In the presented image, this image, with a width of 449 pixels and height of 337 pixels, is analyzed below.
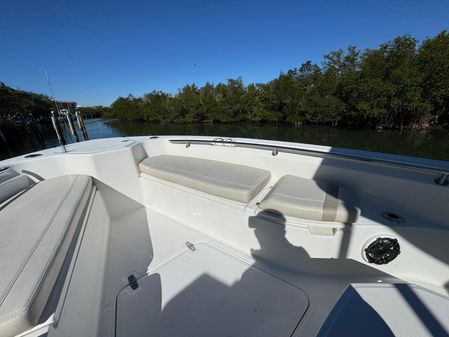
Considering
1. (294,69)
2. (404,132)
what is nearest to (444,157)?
(404,132)

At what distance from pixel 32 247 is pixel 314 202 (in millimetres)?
1362

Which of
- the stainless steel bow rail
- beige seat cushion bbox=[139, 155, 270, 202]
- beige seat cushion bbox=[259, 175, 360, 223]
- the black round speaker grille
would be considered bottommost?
the black round speaker grille

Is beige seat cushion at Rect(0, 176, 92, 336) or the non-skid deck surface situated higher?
beige seat cushion at Rect(0, 176, 92, 336)

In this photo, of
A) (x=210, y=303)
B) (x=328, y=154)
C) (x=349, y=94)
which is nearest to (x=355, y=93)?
(x=349, y=94)

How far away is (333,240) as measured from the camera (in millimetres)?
1104

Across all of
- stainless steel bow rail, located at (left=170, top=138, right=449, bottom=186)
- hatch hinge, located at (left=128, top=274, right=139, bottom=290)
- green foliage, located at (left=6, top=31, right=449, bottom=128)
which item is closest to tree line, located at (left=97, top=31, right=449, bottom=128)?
green foliage, located at (left=6, top=31, right=449, bottom=128)

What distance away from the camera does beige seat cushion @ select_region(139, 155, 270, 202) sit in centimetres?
139

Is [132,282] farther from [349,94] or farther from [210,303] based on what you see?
[349,94]

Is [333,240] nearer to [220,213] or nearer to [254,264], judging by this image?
[254,264]

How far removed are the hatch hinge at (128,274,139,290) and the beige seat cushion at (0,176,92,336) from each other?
545 mm

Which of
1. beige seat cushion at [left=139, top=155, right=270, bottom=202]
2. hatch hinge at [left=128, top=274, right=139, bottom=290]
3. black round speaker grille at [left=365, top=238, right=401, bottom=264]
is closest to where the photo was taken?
black round speaker grille at [left=365, top=238, right=401, bottom=264]

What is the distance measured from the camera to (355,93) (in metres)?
12.1

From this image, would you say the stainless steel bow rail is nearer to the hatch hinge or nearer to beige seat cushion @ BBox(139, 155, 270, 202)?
beige seat cushion @ BBox(139, 155, 270, 202)

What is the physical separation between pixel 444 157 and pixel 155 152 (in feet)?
31.7
